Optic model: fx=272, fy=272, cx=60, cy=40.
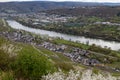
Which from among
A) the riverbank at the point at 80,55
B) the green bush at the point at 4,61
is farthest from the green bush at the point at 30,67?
the riverbank at the point at 80,55

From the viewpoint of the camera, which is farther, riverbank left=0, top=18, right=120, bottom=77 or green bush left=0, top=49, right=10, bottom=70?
riverbank left=0, top=18, right=120, bottom=77

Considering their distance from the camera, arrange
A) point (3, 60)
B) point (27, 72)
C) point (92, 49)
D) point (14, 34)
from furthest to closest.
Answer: point (14, 34) < point (92, 49) < point (3, 60) < point (27, 72)

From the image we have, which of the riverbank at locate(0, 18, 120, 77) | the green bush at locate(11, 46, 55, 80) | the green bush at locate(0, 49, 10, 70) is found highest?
the green bush at locate(11, 46, 55, 80)

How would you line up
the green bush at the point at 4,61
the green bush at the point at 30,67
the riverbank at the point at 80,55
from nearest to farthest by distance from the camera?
the green bush at the point at 30,67
the green bush at the point at 4,61
the riverbank at the point at 80,55

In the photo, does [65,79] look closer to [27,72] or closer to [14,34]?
[27,72]

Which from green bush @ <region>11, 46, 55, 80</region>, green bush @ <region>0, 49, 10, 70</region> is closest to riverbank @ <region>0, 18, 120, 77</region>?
green bush @ <region>0, 49, 10, 70</region>

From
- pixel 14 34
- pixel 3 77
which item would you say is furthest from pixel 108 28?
pixel 3 77

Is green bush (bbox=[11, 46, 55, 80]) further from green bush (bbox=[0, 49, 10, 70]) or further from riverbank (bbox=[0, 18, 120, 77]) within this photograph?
riverbank (bbox=[0, 18, 120, 77])

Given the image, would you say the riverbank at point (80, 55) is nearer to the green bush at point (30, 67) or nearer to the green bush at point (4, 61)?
the green bush at point (4, 61)

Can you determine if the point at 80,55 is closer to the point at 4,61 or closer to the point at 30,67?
the point at 4,61

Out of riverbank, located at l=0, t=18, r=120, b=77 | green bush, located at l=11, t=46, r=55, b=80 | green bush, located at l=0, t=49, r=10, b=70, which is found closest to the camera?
green bush, located at l=11, t=46, r=55, b=80

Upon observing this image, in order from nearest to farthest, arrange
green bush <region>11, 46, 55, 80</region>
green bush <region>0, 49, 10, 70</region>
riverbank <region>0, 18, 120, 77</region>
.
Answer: green bush <region>11, 46, 55, 80</region> → green bush <region>0, 49, 10, 70</region> → riverbank <region>0, 18, 120, 77</region>
